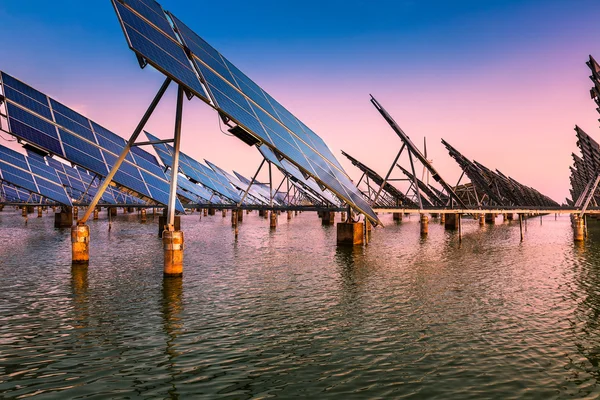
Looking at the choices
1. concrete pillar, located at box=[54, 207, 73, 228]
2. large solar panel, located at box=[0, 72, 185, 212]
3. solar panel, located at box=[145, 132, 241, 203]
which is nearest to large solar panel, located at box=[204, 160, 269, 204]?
solar panel, located at box=[145, 132, 241, 203]

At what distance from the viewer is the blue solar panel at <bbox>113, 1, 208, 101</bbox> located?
2131 cm

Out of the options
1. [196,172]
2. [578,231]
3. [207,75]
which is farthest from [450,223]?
[207,75]

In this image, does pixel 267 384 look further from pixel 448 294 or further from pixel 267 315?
pixel 448 294

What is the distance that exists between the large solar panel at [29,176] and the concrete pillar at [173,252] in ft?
142

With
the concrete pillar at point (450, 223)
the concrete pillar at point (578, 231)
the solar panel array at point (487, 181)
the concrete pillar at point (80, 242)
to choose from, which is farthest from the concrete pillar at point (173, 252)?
the concrete pillar at point (450, 223)

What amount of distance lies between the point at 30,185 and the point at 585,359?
2521 inches

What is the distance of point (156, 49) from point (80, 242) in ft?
45.8

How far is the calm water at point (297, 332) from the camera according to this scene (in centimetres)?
1151

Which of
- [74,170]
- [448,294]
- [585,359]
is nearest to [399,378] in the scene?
[585,359]

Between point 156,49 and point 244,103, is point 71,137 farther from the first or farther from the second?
point 156,49

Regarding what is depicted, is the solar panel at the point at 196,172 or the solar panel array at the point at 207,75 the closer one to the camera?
the solar panel array at the point at 207,75

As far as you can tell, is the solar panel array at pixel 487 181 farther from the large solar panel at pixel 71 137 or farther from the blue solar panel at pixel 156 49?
the blue solar panel at pixel 156 49

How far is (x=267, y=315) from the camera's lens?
60.3 feet

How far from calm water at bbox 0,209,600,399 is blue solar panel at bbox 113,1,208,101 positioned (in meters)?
10.7
